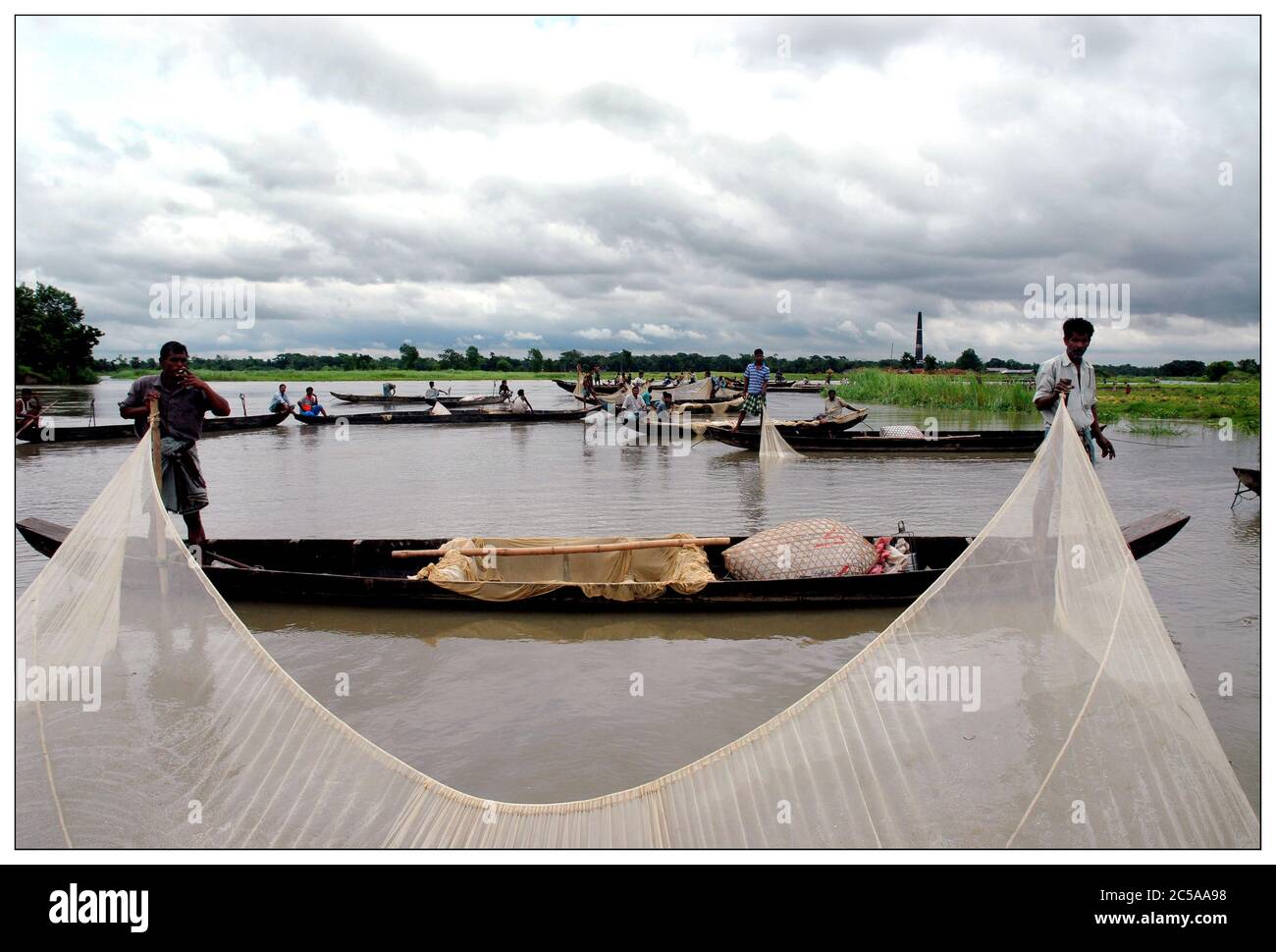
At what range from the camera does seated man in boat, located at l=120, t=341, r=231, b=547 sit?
239 inches

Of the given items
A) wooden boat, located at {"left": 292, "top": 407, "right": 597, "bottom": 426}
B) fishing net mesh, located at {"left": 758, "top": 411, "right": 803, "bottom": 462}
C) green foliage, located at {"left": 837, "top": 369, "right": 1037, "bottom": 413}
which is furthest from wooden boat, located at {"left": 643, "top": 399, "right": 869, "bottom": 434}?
green foliage, located at {"left": 837, "top": 369, "right": 1037, "bottom": 413}

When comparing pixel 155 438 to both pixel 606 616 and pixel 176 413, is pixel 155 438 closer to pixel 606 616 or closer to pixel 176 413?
pixel 176 413

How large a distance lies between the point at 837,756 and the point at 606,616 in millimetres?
3701

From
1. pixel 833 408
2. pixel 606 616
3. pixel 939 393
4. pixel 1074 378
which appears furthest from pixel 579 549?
pixel 939 393

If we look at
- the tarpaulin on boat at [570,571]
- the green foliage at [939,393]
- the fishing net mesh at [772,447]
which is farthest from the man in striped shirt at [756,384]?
the green foliage at [939,393]

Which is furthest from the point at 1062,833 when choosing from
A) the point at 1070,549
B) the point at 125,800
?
the point at 125,800

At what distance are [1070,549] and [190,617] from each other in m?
4.26

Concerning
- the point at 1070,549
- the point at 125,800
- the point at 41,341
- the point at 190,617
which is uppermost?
the point at 41,341

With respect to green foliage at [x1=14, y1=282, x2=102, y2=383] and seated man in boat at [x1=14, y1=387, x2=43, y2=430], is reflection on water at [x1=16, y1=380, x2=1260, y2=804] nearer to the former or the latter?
seated man in boat at [x1=14, y1=387, x2=43, y2=430]

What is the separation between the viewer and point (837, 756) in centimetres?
Answer: 316

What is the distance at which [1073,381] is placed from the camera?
558 cm

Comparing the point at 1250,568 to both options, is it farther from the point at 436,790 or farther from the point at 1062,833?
the point at 436,790

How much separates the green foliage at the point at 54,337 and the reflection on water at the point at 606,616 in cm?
3851
